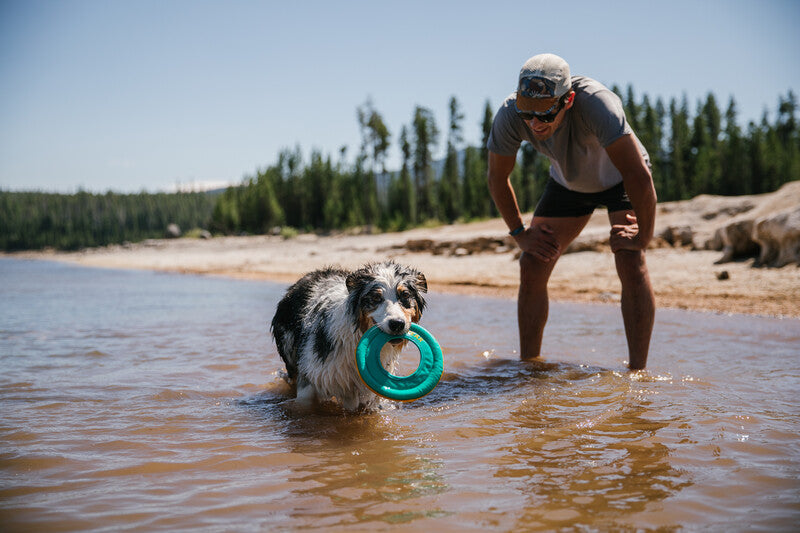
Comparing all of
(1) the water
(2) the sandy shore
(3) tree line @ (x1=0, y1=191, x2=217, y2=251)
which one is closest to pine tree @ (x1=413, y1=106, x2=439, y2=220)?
(2) the sandy shore

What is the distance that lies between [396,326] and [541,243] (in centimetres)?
201

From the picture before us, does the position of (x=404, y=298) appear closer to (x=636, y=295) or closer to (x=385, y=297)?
Result: (x=385, y=297)

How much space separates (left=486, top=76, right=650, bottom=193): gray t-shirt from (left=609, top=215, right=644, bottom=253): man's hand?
0.37 metres

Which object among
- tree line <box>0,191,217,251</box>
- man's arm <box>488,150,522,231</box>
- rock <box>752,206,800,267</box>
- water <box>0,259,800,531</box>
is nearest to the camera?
water <box>0,259,800,531</box>

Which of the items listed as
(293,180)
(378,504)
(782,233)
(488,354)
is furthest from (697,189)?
(378,504)

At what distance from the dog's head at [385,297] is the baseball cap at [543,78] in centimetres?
168

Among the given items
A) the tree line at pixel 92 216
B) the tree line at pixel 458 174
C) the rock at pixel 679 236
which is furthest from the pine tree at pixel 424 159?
the tree line at pixel 92 216

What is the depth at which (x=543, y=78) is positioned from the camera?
4.32 metres

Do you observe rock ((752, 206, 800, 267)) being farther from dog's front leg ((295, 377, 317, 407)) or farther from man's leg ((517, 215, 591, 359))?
dog's front leg ((295, 377, 317, 407))

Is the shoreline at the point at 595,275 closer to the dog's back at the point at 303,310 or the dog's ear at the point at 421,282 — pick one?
the dog's back at the point at 303,310

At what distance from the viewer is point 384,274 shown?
15.0 ft

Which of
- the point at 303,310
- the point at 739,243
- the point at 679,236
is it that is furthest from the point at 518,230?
the point at 679,236

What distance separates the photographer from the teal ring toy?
4109 mm

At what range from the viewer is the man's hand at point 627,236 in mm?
4980
